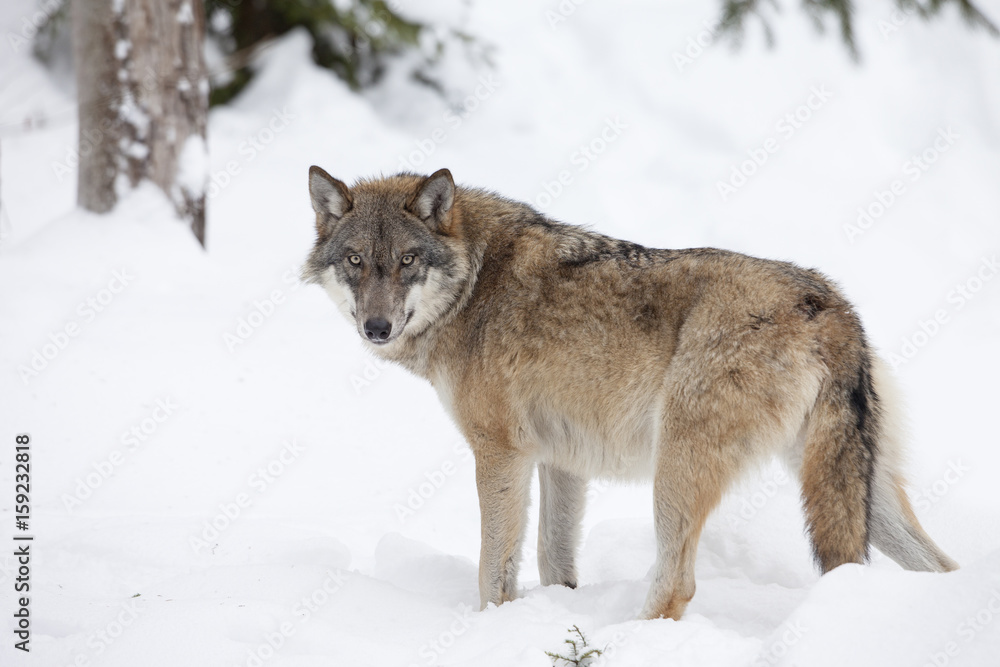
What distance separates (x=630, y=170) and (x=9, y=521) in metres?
9.47

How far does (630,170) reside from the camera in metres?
12.3

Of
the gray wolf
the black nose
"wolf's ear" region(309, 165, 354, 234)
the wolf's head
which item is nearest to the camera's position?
the gray wolf

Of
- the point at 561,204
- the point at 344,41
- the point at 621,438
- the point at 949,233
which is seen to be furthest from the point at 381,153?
the point at 621,438

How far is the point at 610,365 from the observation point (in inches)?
159

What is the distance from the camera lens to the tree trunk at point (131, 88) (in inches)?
320

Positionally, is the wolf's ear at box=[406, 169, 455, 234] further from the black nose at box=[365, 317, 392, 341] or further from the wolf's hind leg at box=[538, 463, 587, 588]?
the wolf's hind leg at box=[538, 463, 587, 588]

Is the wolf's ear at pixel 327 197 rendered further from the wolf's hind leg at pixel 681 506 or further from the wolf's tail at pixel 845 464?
the wolf's tail at pixel 845 464

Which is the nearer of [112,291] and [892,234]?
[112,291]

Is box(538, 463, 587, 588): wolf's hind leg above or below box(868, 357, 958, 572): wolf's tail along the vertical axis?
below

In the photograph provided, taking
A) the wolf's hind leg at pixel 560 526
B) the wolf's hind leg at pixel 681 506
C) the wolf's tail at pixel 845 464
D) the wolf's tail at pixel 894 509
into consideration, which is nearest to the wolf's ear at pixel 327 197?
the wolf's hind leg at pixel 560 526

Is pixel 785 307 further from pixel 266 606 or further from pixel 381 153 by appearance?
pixel 381 153

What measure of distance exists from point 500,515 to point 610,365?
1.01m

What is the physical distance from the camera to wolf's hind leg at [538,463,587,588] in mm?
4742

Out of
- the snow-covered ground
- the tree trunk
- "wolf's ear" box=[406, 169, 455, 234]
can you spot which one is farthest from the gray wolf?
the tree trunk
